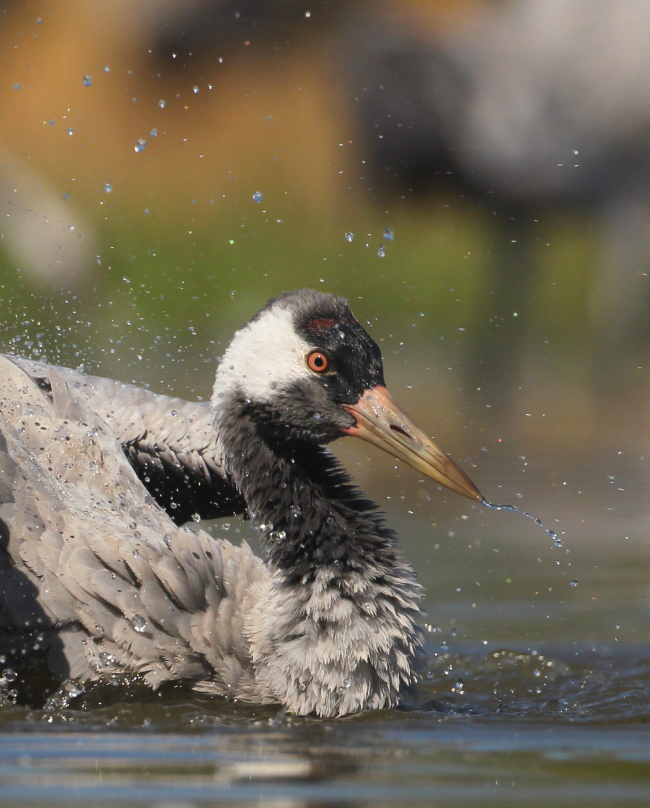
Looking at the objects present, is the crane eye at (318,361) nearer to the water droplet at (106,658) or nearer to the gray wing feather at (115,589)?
the gray wing feather at (115,589)

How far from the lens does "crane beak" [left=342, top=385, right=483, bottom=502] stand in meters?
5.23

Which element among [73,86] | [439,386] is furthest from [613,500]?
[73,86]

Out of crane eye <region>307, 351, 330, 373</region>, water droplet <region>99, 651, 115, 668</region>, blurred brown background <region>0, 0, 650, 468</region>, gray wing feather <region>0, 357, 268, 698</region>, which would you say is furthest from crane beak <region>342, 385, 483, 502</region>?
blurred brown background <region>0, 0, 650, 468</region>

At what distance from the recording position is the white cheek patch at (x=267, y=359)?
5258 millimetres

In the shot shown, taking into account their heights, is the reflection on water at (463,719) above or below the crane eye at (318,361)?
below

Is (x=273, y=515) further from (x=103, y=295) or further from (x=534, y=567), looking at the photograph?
(x=103, y=295)

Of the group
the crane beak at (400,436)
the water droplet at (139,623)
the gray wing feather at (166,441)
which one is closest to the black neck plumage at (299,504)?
the crane beak at (400,436)

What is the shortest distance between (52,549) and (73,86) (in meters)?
12.7

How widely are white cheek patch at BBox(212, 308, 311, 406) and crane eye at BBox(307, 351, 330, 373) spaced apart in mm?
22

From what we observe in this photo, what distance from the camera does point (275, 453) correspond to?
5.34 meters

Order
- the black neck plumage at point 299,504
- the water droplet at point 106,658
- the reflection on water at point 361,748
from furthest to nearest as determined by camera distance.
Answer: the black neck plumage at point 299,504
the water droplet at point 106,658
the reflection on water at point 361,748

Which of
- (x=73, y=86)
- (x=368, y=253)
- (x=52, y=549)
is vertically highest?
(x=73, y=86)

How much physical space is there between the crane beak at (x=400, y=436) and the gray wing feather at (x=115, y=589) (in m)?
0.70

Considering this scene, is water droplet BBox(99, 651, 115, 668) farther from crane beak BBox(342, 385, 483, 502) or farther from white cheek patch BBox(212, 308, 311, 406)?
crane beak BBox(342, 385, 483, 502)
